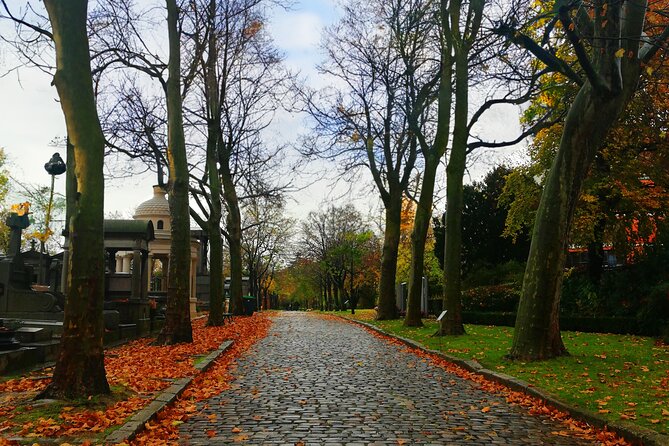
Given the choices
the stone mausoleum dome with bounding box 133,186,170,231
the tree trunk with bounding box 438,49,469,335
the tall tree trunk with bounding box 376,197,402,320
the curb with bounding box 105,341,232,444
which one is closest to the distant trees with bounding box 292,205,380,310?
the stone mausoleum dome with bounding box 133,186,170,231

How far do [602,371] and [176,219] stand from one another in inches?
418

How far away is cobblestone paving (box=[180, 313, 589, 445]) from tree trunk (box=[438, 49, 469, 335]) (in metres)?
5.37

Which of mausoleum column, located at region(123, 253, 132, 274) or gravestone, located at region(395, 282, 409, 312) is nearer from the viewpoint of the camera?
gravestone, located at region(395, 282, 409, 312)

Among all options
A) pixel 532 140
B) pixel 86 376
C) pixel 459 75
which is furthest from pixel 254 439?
pixel 532 140

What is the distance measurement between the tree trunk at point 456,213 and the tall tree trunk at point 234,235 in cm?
1199

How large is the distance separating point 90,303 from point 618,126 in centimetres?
2041

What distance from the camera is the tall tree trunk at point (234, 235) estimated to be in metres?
28.6

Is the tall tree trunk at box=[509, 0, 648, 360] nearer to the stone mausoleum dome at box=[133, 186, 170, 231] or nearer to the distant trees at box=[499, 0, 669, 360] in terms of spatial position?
the distant trees at box=[499, 0, 669, 360]

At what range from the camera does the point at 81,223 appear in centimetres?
789

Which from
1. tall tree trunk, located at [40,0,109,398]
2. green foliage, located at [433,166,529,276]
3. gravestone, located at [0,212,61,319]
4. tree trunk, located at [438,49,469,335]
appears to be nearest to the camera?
tall tree trunk, located at [40,0,109,398]

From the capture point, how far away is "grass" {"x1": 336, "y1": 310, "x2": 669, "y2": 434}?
7457 millimetres

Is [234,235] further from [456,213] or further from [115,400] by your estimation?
[115,400]

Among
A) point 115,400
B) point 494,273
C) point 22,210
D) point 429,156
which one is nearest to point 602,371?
point 115,400

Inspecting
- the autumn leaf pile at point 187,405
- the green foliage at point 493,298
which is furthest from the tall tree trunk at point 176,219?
the green foliage at point 493,298
